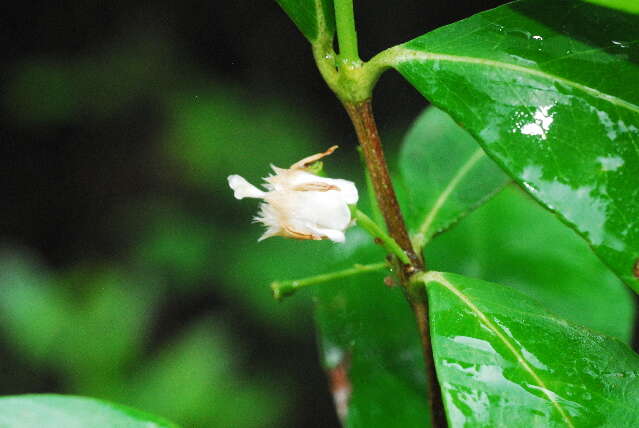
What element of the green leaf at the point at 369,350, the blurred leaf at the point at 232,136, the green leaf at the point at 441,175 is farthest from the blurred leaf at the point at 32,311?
the green leaf at the point at 441,175

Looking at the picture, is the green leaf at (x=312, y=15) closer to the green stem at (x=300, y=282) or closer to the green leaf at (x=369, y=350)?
the green stem at (x=300, y=282)

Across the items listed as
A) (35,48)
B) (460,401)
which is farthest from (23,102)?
(460,401)

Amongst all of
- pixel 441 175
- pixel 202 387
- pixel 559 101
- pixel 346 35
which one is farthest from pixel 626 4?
pixel 202 387

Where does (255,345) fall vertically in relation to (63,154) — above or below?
below

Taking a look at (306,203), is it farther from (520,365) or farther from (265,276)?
(265,276)

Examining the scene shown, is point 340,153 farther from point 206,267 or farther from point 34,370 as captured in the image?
point 34,370

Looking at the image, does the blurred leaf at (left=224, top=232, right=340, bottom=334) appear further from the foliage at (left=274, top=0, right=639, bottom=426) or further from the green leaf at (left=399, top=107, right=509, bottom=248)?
the foliage at (left=274, top=0, right=639, bottom=426)

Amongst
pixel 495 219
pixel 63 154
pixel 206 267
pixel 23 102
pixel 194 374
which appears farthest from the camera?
pixel 63 154
